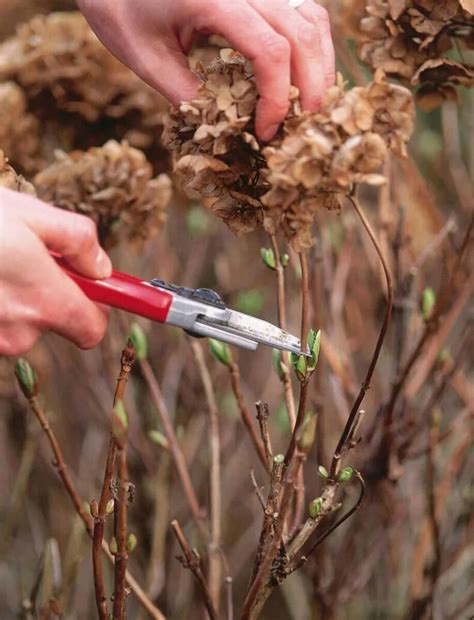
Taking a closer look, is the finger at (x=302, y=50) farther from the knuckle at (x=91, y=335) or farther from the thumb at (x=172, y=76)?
the knuckle at (x=91, y=335)

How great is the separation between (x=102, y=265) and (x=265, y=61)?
0.20 metres

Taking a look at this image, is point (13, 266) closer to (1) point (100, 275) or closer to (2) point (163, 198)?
(1) point (100, 275)

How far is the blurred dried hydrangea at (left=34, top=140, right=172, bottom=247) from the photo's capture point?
94 centimetres

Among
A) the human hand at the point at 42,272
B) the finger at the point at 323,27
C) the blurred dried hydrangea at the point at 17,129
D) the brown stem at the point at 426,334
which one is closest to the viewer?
the human hand at the point at 42,272

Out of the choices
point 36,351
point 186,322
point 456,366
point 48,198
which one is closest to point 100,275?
point 186,322

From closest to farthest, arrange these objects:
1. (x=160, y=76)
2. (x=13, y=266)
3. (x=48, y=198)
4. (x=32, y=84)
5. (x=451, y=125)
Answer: (x=13, y=266) < (x=160, y=76) < (x=48, y=198) < (x=32, y=84) < (x=451, y=125)

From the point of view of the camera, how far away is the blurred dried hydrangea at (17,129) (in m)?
1.05

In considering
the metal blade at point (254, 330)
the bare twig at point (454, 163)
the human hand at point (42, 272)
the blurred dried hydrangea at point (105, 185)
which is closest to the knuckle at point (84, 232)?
the human hand at point (42, 272)

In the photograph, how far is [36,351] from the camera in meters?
1.36

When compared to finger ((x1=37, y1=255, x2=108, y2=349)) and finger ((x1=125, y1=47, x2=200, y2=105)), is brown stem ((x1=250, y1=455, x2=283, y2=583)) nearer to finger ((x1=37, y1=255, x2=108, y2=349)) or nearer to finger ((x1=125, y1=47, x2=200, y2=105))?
finger ((x1=37, y1=255, x2=108, y2=349))

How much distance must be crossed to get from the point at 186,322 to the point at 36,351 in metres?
0.79

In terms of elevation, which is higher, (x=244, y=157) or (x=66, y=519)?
(x=244, y=157)

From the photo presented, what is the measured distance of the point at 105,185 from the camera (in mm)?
949

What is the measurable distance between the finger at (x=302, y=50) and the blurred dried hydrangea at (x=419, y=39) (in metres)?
0.17
